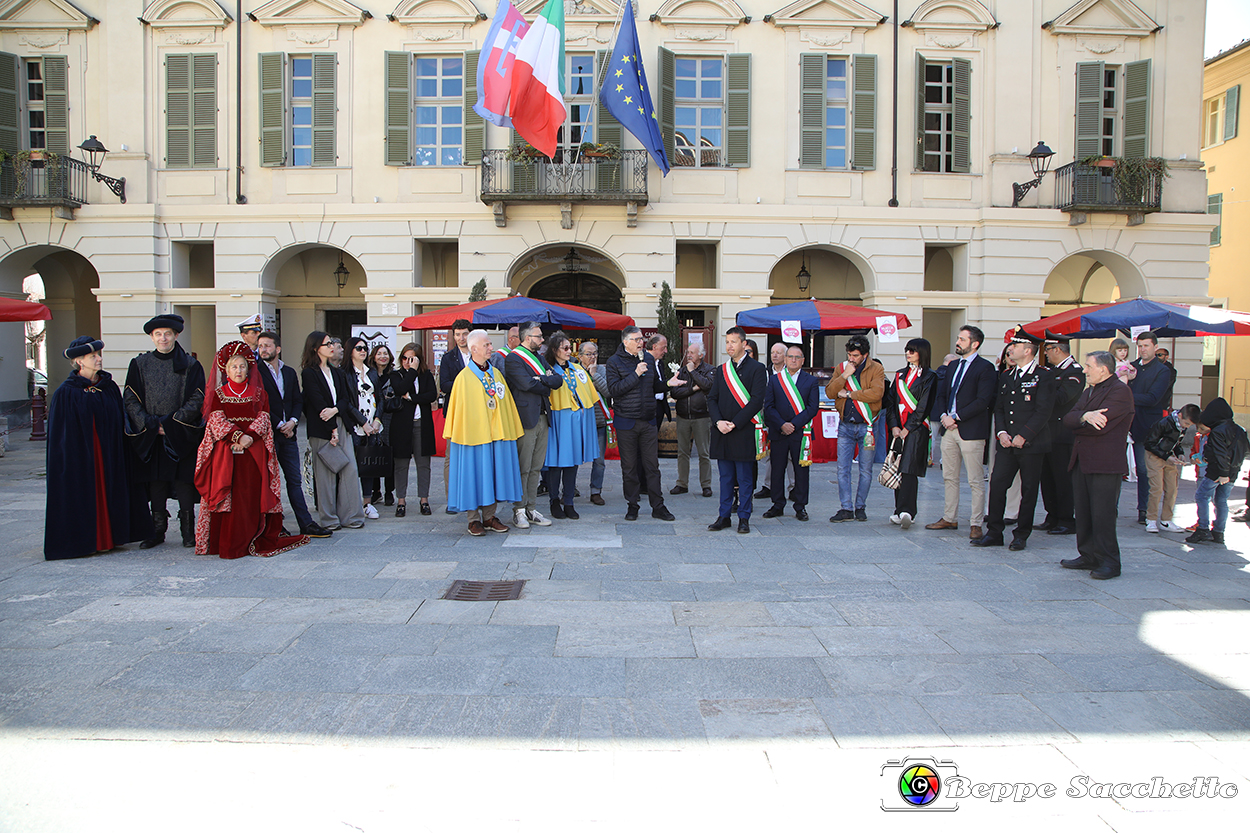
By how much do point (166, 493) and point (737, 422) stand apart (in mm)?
5087

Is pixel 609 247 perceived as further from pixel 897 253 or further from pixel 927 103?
pixel 927 103

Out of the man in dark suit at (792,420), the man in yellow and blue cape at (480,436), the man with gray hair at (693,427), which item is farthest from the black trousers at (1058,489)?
the man in yellow and blue cape at (480,436)

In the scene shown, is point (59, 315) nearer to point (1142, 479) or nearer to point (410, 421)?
point (410, 421)

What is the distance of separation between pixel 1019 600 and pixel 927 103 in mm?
14385

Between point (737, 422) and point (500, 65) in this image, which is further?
point (500, 65)

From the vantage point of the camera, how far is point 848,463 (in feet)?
27.7

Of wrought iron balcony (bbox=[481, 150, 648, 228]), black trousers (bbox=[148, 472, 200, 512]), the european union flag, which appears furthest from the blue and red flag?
black trousers (bbox=[148, 472, 200, 512])

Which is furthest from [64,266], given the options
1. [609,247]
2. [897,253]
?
[897,253]

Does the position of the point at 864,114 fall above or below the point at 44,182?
above

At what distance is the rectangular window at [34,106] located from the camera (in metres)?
16.9

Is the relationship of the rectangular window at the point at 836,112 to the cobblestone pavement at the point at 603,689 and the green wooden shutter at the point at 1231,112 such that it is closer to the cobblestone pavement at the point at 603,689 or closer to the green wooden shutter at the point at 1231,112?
the cobblestone pavement at the point at 603,689

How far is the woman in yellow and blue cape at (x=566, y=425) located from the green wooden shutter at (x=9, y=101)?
15.4 meters

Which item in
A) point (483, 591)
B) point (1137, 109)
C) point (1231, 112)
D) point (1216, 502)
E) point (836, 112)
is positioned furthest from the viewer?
point (1231, 112)

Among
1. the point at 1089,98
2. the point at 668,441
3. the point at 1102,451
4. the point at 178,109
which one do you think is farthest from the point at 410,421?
the point at 1089,98
